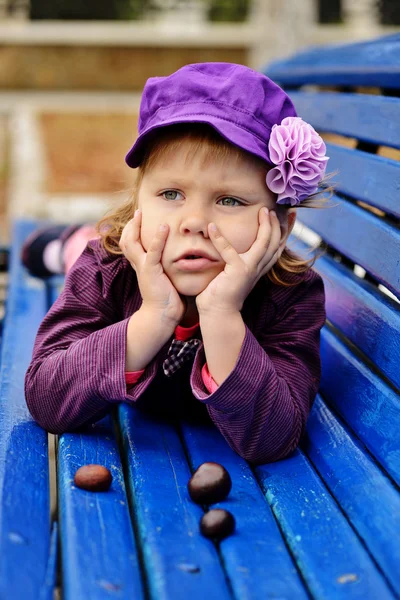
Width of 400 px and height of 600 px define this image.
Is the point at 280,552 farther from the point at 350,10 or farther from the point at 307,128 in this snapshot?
the point at 350,10

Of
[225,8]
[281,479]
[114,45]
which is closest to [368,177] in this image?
[281,479]

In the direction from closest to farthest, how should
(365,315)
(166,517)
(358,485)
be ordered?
(166,517)
(358,485)
(365,315)

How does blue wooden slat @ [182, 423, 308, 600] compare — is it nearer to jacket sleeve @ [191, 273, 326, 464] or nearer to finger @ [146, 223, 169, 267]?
jacket sleeve @ [191, 273, 326, 464]

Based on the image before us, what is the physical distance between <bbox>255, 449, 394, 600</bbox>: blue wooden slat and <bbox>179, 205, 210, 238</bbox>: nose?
574 mm

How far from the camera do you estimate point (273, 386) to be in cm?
202

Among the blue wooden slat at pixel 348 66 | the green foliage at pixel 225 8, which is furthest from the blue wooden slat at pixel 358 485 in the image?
the green foliage at pixel 225 8

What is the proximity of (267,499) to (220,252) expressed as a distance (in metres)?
0.55

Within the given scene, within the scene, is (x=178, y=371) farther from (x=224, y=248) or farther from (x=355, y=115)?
(x=355, y=115)

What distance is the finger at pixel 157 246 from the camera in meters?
2.04

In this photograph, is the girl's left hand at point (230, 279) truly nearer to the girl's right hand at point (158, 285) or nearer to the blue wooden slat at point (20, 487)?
the girl's right hand at point (158, 285)

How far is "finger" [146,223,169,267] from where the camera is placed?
204 centimetres

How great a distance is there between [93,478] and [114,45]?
10.1 m

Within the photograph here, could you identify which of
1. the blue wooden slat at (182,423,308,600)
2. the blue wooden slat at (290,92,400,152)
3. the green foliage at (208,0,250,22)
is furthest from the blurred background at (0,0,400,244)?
the blue wooden slat at (182,423,308,600)

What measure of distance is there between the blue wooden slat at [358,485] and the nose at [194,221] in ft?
1.96
